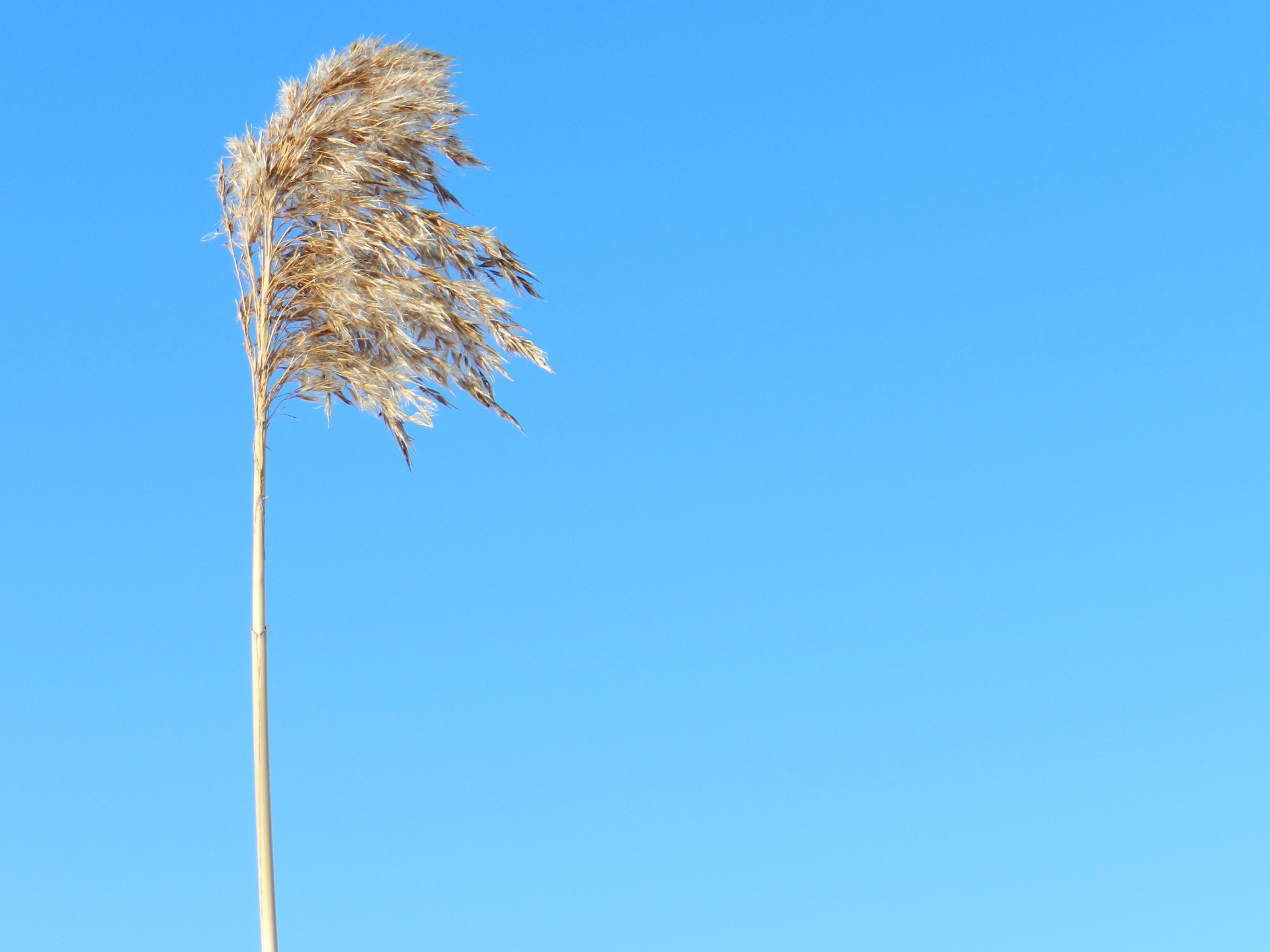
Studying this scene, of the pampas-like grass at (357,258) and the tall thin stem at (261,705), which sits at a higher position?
the pampas-like grass at (357,258)

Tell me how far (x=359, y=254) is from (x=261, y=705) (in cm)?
337

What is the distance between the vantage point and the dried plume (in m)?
12.5

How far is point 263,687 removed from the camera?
11.9 metres

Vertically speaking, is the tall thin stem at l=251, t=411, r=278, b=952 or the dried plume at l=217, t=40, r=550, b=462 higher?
the dried plume at l=217, t=40, r=550, b=462

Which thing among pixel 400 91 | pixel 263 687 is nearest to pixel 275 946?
pixel 263 687

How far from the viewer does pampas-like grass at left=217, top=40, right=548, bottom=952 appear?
12.5m

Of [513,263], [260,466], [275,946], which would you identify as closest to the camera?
[275,946]

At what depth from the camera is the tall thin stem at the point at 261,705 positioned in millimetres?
11602

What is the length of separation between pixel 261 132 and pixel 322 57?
Result: 2.55 ft

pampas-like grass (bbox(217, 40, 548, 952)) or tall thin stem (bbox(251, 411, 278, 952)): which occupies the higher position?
pampas-like grass (bbox(217, 40, 548, 952))

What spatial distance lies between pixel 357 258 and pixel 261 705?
131 inches

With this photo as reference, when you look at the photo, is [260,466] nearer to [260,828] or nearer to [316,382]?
[316,382]

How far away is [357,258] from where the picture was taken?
494 inches

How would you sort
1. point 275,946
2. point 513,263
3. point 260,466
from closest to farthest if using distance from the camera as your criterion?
point 275,946 < point 260,466 < point 513,263
